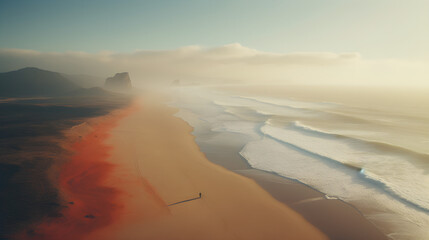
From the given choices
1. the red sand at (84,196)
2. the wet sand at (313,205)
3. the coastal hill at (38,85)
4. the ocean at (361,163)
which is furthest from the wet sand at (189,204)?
the coastal hill at (38,85)

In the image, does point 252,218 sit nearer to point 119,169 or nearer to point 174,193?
point 174,193

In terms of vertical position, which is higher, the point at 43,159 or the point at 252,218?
the point at 43,159

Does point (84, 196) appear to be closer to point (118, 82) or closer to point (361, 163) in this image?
point (361, 163)

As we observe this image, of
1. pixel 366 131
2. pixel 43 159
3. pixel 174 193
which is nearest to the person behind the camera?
pixel 174 193

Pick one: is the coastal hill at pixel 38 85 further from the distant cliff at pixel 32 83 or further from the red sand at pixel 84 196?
the red sand at pixel 84 196

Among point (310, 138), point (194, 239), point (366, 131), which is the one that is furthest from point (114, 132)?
point (366, 131)

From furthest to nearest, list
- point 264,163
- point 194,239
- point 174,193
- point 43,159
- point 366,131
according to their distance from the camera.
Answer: point 366,131 < point 264,163 < point 43,159 < point 174,193 < point 194,239

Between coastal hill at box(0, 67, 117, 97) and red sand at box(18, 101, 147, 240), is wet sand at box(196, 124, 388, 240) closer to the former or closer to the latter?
red sand at box(18, 101, 147, 240)

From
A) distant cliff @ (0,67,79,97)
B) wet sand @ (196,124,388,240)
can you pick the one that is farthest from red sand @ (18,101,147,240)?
distant cliff @ (0,67,79,97)
